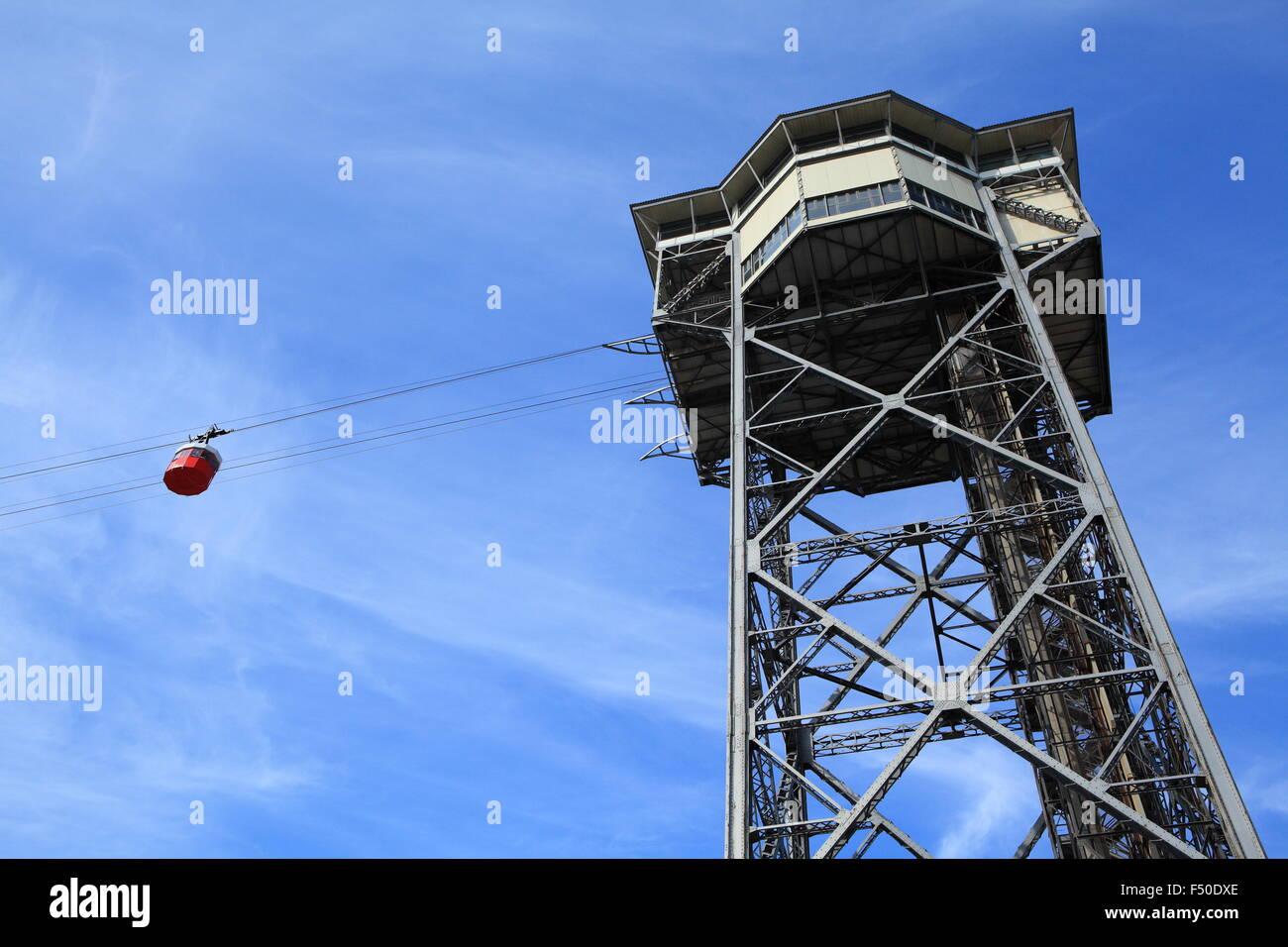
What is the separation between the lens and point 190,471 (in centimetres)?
2186

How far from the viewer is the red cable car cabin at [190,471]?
2183 centimetres

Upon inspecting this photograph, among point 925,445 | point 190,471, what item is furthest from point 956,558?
point 190,471

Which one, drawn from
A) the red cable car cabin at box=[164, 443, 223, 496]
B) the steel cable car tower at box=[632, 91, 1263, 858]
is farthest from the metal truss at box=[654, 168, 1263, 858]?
the red cable car cabin at box=[164, 443, 223, 496]

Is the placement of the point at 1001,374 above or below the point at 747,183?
below

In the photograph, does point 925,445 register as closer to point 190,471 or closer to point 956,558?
point 956,558

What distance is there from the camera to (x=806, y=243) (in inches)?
A: 1034

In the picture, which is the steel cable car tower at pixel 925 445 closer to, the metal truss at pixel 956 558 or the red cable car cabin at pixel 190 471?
the metal truss at pixel 956 558

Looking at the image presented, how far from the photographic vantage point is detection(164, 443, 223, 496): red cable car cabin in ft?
71.6

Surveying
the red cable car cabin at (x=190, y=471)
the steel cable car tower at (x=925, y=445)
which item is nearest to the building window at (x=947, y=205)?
the steel cable car tower at (x=925, y=445)
